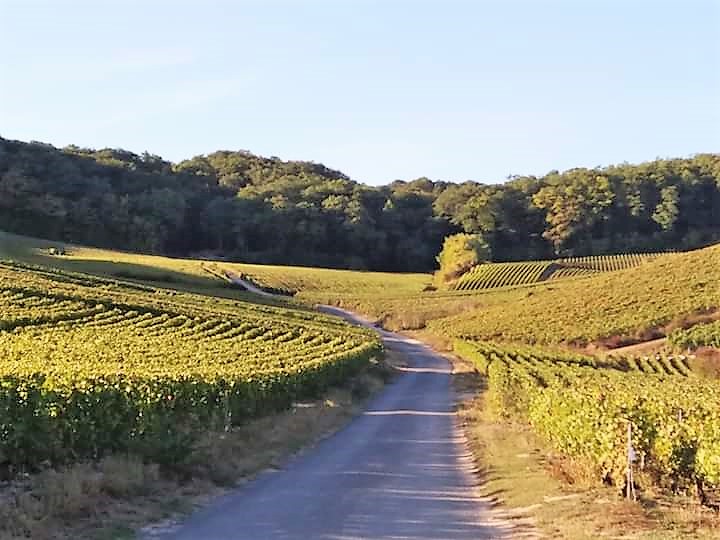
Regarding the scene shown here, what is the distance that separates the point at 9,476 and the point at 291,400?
18.1 metres

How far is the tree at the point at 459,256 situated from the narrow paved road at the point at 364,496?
10091cm

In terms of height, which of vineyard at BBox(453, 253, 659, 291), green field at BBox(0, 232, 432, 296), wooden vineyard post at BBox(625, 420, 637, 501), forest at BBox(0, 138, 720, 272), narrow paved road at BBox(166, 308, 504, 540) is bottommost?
narrow paved road at BBox(166, 308, 504, 540)

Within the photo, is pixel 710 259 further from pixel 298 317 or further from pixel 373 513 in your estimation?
pixel 373 513

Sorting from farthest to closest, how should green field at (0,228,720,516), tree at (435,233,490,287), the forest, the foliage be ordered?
the forest → tree at (435,233,490,287) → the foliage → green field at (0,228,720,516)

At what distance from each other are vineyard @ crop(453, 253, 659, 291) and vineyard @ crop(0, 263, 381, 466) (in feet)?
153

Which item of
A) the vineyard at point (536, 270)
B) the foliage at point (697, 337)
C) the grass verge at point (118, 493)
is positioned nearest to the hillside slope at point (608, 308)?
the foliage at point (697, 337)

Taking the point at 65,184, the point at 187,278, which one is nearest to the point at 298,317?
the point at 187,278

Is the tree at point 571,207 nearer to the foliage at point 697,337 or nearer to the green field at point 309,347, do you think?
the green field at point 309,347

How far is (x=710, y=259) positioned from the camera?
91.5m

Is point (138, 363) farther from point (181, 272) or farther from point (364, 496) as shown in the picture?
point (181, 272)

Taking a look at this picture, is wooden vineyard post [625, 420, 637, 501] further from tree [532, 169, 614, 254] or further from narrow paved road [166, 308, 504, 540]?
tree [532, 169, 614, 254]

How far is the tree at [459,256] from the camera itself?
12838 cm

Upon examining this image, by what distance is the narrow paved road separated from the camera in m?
11.9

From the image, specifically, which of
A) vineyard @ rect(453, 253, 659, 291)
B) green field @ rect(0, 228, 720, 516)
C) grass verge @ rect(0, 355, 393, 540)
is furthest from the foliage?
grass verge @ rect(0, 355, 393, 540)
